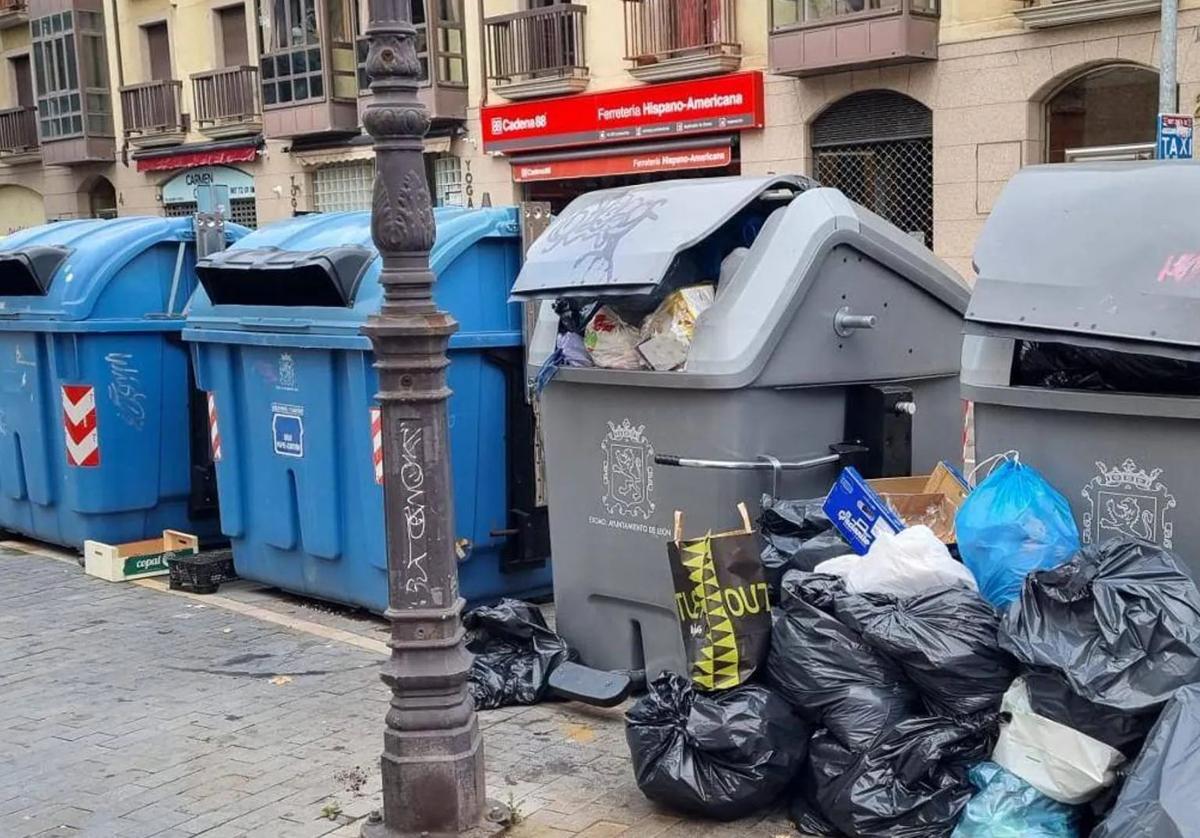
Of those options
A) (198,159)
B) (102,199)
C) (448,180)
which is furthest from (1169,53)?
(102,199)

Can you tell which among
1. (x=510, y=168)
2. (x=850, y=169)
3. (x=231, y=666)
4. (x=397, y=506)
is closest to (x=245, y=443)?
(x=231, y=666)

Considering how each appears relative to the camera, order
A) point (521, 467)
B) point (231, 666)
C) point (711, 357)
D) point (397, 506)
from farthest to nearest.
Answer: point (521, 467) < point (231, 666) < point (711, 357) < point (397, 506)

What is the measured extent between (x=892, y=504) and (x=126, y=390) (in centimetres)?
449

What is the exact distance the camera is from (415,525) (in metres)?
3.58

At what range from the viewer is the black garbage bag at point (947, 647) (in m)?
3.32

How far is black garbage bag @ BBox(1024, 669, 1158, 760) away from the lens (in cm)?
299

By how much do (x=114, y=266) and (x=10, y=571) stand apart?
183 cm

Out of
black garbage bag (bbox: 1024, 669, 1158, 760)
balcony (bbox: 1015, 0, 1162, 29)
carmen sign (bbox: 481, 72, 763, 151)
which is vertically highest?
balcony (bbox: 1015, 0, 1162, 29)

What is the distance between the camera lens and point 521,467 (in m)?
5.76

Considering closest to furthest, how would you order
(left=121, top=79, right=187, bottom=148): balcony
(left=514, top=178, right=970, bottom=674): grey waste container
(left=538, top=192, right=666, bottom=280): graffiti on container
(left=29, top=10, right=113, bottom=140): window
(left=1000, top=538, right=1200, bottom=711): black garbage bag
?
(left=1000, top=538, right=1200, bottom=711): black garbage bag → (left=514, top=178, right=970, bottom=674): grey waste container → (left=538, top=192, right=666, bottom=280): graffiti on container → (left=121, top=79, right=187, bottom=148): balcony → (left=29, top=10, right=113, bottom=140): window

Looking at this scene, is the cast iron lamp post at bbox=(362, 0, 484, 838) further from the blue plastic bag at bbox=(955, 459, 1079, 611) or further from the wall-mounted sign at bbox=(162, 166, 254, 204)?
the wall-mounted sign at bbox=(162, 166, 254, 204)

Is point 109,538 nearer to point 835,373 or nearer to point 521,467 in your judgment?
point 521,467

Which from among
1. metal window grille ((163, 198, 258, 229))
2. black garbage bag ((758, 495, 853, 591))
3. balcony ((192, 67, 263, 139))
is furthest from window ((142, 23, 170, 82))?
black garbage bag ((758, 495, 853, 591))

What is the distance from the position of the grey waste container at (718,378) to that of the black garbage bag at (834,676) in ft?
1.98
